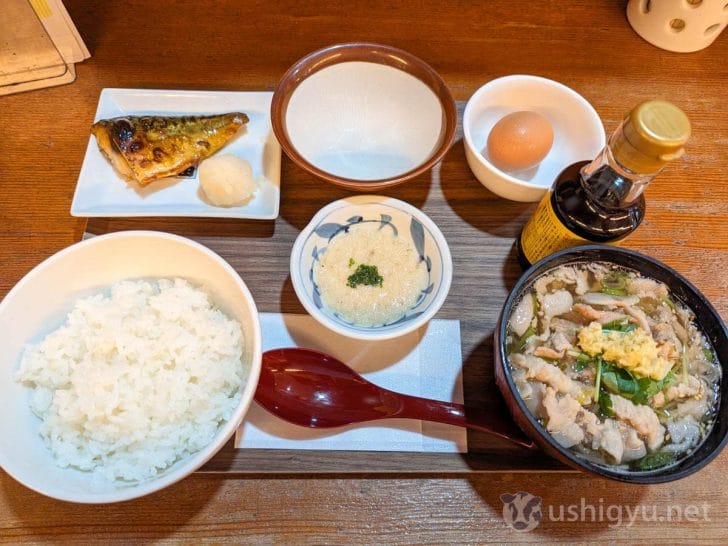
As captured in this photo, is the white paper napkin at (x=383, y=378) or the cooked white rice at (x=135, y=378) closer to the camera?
the cooked white rice at (x=135, y=378)

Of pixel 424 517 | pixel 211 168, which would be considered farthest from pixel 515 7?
pixel 424 517

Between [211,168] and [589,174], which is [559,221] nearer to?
[589,174]

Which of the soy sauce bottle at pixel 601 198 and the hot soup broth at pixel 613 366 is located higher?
the soy sauce bottle at pixel 601 198

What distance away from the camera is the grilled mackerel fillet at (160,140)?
1520 millimetres

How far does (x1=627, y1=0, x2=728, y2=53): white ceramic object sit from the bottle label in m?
1.08

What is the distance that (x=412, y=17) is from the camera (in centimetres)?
196

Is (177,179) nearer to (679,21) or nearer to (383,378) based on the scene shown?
(383,378)

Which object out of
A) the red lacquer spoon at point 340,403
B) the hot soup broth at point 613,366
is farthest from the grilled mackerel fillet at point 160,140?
the hot soup broth at point 613,366

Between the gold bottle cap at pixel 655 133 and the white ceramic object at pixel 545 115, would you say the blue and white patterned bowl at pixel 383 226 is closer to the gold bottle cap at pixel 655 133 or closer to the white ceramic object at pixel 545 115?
the white ceramic object at pixel 545 115

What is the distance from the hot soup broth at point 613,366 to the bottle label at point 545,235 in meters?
0.07

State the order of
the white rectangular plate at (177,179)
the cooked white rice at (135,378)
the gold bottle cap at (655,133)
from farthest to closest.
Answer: the white rectangular plate at (177,179) < the cooked white rice at (135,378) < the gold bottle cap at (655,133)

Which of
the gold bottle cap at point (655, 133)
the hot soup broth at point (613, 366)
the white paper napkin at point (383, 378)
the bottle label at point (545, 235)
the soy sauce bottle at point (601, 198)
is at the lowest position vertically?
the white paper napkin at point (383, 378)

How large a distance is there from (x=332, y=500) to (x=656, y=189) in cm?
131

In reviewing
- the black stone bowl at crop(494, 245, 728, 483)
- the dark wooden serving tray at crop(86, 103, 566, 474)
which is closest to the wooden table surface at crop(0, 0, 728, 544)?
the dark wooden serving tray at crop(86, 103, 566, 474)
